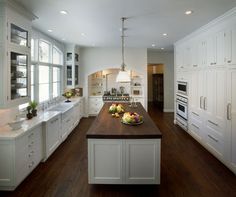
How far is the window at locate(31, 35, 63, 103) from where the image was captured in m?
4.80

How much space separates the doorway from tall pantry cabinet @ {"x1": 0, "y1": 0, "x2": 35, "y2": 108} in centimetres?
769

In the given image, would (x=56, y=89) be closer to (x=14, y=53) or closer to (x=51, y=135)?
(x=51, y=135)

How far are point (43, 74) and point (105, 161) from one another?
11.7ft

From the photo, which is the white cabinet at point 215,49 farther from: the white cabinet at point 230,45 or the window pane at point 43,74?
the window pane at point 43,74

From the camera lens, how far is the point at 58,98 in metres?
6.53

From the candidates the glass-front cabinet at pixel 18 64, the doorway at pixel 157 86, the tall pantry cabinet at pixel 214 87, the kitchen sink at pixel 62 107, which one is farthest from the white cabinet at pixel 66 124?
the doorway at pixel 157 86

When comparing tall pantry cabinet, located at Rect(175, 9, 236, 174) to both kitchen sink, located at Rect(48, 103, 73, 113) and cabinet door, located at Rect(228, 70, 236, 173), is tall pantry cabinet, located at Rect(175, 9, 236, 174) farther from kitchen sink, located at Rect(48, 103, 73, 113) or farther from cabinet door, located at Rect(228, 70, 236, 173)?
kitchen sink, located at Rect(48, 103, 73, 113)

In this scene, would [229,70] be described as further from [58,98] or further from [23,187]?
[58,98]

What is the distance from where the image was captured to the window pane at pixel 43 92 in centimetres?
522

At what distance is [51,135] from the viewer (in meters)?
4.15

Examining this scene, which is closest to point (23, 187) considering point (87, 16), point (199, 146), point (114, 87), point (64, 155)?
point (64, 155)

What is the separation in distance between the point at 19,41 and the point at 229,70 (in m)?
3.71

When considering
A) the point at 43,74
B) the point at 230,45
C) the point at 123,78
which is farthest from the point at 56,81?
the point at 230,45

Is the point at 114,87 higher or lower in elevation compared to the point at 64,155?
higher
